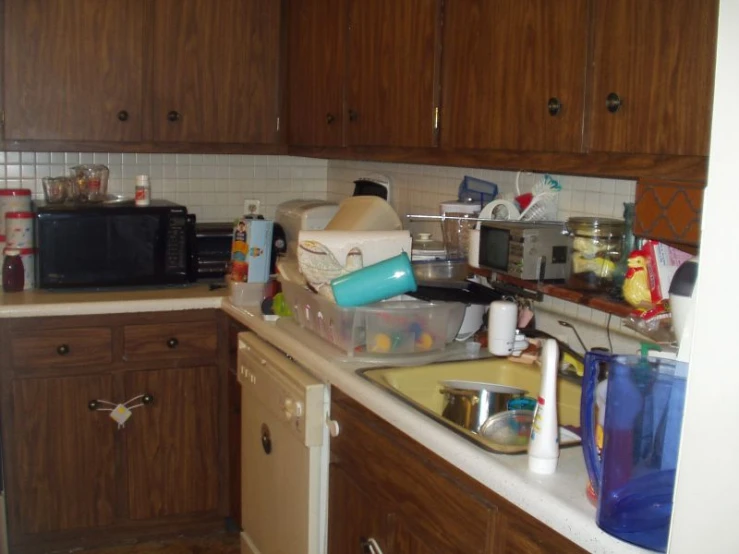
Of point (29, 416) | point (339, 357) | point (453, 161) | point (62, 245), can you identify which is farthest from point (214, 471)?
point (453, 161)

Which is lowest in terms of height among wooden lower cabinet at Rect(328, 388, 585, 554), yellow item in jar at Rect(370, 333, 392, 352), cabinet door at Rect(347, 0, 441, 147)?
wooden lower cabinet at Rect(328, 388, 585, 554)

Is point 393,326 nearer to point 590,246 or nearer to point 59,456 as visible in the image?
point 590,246

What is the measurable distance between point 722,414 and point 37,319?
2362mm

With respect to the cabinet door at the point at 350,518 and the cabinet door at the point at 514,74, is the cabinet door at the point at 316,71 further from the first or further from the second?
the cabinet door at the point at 350,518

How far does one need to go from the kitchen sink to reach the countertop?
3.2 inches

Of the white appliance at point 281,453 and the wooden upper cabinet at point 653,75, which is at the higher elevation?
the wooden upper cabinet at point 653,75

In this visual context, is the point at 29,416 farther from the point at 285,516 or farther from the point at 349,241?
the point at 349,241

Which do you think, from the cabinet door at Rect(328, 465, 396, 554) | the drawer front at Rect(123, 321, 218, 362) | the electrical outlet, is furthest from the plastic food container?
the electrical outlet

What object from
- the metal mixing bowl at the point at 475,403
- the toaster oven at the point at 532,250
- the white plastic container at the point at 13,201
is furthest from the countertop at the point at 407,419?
the toaster oven at the point at 532,250

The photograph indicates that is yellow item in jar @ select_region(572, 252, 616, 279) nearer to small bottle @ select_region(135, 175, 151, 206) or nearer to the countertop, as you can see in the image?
the countertop

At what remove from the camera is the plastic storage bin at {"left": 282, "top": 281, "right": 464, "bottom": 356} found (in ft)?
6.83

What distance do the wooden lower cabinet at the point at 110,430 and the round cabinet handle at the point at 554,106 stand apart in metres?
1.54

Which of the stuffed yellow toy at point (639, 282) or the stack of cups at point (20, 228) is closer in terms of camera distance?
the stuffed yellow toy at point (639, 282)

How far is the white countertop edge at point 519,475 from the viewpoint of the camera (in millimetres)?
1222
